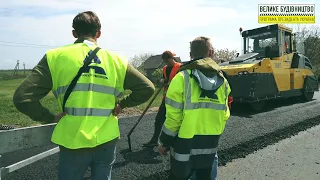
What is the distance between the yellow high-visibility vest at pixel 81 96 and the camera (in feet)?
6.73

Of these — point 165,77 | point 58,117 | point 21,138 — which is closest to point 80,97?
point 58,117

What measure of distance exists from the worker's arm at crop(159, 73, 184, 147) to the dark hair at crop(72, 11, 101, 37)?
0.84 m

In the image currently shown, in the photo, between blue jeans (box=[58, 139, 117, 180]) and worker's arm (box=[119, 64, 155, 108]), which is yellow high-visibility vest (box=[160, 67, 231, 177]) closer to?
worker's arm (box=[119, 64, 155, 108])

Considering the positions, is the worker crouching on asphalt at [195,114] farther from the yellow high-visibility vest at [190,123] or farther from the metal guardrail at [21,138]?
the metal guardrail at [21,138]

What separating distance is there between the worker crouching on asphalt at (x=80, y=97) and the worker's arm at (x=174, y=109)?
616mm

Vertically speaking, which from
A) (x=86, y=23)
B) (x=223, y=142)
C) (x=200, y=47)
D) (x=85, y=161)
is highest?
(x=86, y=23)

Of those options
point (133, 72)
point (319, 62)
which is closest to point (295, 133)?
point (133, 72)

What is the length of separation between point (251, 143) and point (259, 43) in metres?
6.52

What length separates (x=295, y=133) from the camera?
718cm

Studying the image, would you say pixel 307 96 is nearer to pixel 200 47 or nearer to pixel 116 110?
pixel 200 47

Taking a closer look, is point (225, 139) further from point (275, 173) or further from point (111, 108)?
point (111, 108)

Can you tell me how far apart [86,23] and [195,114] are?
1.17 metres

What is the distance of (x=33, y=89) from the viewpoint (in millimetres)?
2035

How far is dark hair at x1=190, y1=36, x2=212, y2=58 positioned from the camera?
2822 mm
